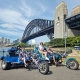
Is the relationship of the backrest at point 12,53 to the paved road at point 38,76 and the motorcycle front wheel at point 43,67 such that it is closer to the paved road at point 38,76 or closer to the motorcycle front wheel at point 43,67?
the paved road at point 38,76

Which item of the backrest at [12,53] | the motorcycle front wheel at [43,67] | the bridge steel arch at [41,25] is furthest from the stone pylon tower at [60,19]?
the motorcycle front wheel at [43,67]

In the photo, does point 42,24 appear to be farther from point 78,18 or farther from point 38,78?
point 38,78

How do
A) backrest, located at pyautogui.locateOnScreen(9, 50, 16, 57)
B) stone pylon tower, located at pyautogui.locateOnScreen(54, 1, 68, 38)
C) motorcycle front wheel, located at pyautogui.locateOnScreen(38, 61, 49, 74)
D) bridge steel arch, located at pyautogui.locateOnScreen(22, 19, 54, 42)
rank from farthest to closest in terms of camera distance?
bridge steel arch, located at pyautogui.locateOnScreen(22, 19, 54, 42) < stone pylon tower, located at pyautogui.locateOnScreen(54, 1, 68, 38) < backrest, located at pyautogui.locateOnScreen(9, 50, 16, 57) < motorcycle front wheel, located at pyautogui.locateOnScreen(38, 61, 49, 74)

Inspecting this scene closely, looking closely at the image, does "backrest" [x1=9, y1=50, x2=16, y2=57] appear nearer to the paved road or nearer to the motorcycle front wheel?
the paved road

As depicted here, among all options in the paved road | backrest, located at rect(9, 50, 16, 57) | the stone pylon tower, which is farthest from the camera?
the stone pylon tower

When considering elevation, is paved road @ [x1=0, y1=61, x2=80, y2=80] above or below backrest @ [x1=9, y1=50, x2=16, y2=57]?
below

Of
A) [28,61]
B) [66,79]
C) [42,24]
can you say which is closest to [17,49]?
[28,61]

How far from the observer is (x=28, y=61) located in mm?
7508

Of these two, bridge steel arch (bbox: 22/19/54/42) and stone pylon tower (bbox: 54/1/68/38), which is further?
bridge steel arch (bbox: 22/19/54/42)

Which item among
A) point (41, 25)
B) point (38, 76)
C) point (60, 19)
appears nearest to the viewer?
point (38, 76)

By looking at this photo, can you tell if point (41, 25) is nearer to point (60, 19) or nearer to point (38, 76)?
point (60, 19)

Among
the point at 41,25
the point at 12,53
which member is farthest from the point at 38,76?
the point at 41,25

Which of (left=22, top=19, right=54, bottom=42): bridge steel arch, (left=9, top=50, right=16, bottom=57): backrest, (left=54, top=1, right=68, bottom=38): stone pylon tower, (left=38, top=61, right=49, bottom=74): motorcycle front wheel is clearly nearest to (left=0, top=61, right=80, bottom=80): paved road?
(left=38, top=61, right=49, bottom=74): motorcycle front wheel

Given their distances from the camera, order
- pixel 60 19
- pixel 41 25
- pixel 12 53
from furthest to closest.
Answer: pixel 41 25 < pixel 60 19 < pixel 12 53
